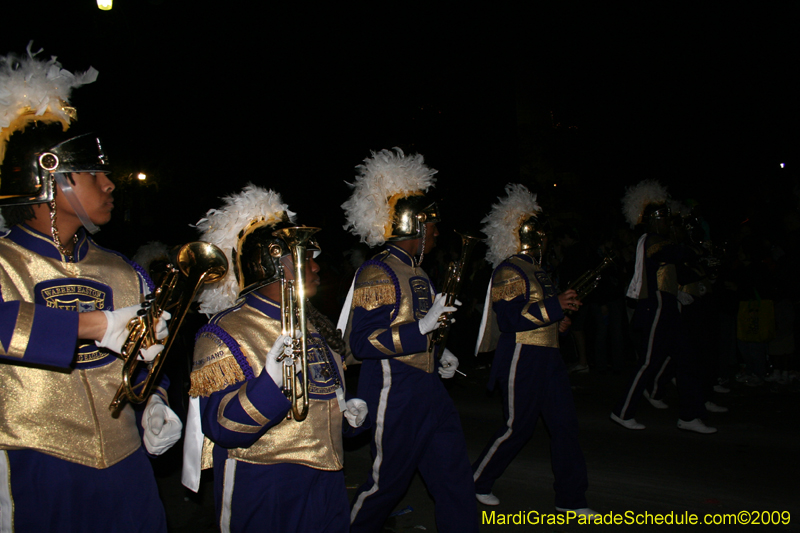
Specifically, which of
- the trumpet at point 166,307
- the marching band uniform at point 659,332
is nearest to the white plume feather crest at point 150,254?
the trumpet at point 166,307

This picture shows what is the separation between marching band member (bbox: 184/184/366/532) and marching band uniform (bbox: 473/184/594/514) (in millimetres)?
1989

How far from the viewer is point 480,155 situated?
14.0 meters

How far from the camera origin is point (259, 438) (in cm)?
238

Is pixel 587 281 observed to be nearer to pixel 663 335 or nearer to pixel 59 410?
pixel 663 335

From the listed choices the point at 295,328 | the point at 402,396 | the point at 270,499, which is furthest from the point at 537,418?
the point at 295,328

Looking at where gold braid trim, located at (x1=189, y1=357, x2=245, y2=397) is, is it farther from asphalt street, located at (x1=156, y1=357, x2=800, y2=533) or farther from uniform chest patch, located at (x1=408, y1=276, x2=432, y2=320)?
uniform chest patch, located at (x1=408, y1=276, x2=432, y2=320)

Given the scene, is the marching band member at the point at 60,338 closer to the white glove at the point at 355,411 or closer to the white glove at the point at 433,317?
the white glove at the point at 355,411

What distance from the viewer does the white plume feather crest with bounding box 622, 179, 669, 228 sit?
6863mm

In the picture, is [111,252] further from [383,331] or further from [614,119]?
[614,119]

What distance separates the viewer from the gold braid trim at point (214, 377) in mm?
2336

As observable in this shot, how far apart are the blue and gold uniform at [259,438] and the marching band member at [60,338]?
25cm

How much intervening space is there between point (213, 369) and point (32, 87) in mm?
1329

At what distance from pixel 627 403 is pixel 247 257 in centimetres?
513

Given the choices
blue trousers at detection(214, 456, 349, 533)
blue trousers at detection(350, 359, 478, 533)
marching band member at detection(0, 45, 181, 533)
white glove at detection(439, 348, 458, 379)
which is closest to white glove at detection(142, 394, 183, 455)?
marching band member at detection(0, 45, 181, 533)
